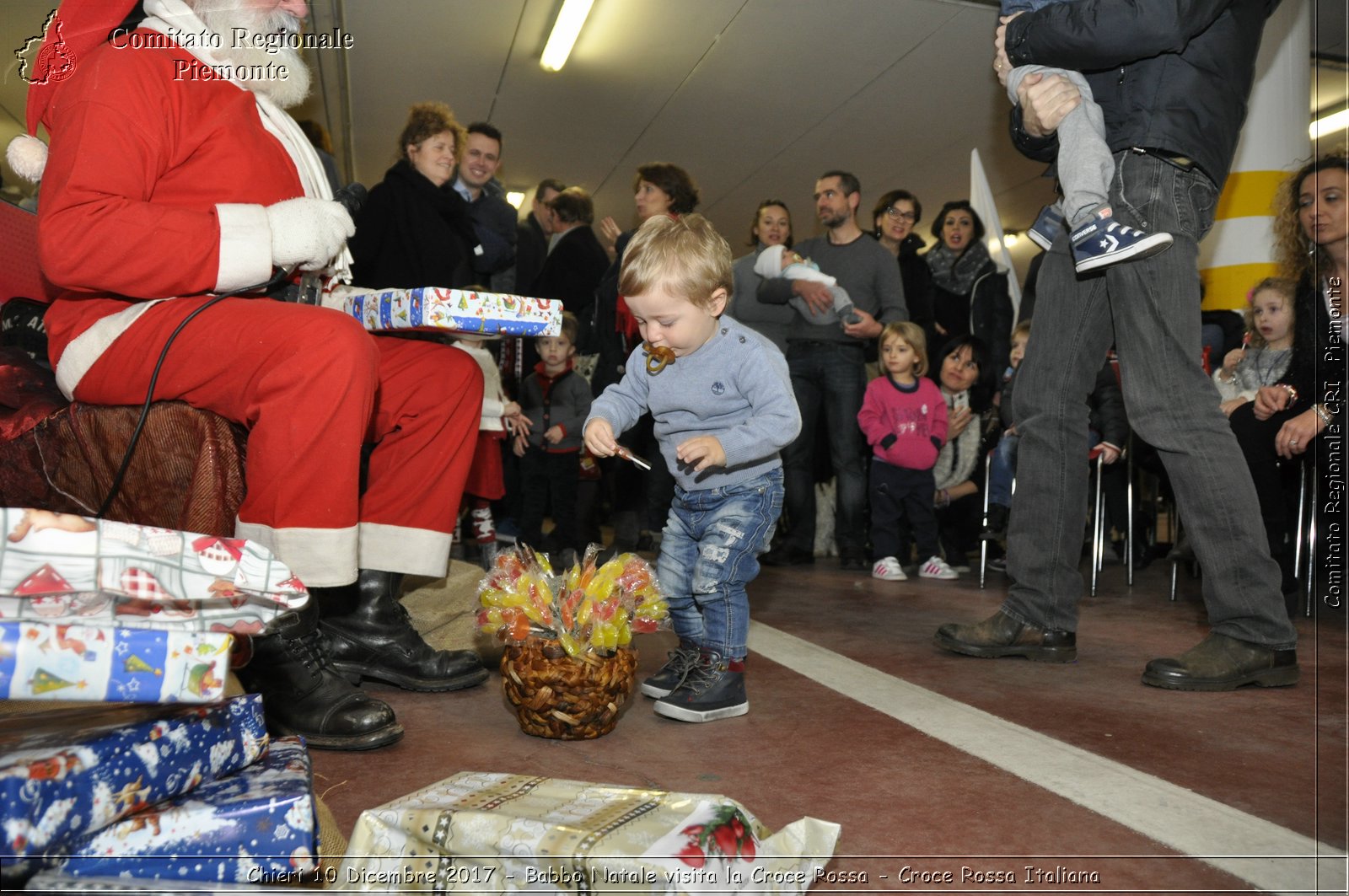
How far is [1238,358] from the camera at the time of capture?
3957 millimetres

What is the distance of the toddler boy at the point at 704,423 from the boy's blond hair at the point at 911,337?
2.63 m

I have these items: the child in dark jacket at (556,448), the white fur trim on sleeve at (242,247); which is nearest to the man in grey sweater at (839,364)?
the child in dark jacket at (556,448)

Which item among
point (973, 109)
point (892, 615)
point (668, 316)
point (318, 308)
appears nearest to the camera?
point (318, 308)

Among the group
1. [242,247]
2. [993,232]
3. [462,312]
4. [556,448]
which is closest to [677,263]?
[462,312]

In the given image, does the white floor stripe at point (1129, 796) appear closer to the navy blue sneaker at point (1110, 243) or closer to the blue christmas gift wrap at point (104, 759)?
the navy blue sneaker at point (1110, 243)

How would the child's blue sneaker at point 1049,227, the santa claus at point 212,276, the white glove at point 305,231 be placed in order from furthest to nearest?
the child's blue sneaker at point 1049,227
the white glove at point 305,231
the santa claus at point 212,276

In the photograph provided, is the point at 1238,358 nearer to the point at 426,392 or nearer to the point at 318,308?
the point at 426,392

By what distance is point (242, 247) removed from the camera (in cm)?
171

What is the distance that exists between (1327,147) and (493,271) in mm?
3338

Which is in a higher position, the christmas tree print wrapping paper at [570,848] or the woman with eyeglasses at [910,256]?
the woman with eyeglasses at [910,256]

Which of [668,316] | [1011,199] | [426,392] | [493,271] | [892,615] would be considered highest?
[1011,199]

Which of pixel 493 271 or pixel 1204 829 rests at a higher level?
pixel 493 271

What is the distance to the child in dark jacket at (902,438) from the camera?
15.1 feet

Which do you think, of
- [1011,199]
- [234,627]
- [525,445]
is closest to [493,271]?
[525,445]
